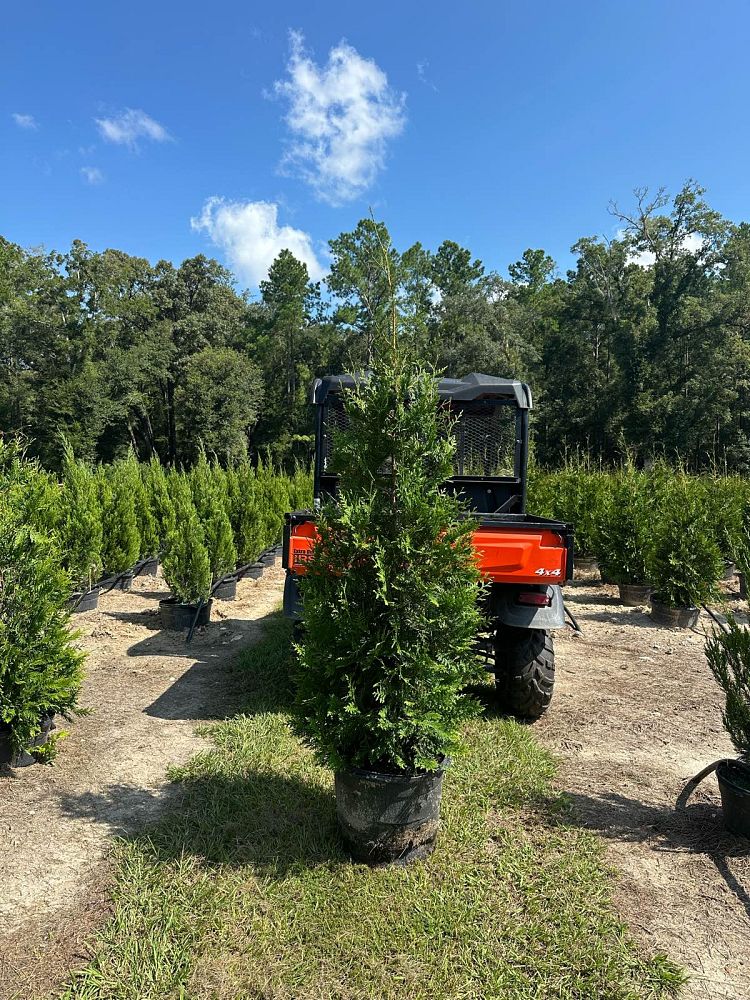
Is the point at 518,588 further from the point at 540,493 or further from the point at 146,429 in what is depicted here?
the point at 146,429

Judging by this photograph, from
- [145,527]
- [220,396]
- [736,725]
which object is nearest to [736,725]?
[736,725]

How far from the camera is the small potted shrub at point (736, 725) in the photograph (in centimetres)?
284

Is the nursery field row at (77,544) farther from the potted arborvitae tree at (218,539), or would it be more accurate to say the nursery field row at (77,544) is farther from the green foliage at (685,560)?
the green foliage at (685,560)

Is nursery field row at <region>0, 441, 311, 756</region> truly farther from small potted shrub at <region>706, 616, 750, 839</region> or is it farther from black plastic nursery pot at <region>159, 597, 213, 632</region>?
small potted shrub at <region>706, 616, 750, 839</region>

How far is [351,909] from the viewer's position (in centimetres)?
232

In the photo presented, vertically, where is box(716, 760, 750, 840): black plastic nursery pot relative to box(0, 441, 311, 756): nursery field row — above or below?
below

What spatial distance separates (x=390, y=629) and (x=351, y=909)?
112cm

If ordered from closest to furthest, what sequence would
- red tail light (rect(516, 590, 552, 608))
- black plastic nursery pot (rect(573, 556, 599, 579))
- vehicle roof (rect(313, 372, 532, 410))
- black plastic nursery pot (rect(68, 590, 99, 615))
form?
red tail light (rect(516, 590, 552, 608)) → vehicle roof (rect(313, 372, 532, 410)) → black plastic nursery pot (rect(68, 590, 99, 615)) → black plastic nursery pot (rect(573, 556, 599, 579))

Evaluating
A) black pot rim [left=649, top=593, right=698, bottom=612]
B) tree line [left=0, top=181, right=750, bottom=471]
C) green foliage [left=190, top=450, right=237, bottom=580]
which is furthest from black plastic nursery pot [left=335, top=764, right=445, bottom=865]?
tree line [left=0, top=181, right=750, bottom=471]

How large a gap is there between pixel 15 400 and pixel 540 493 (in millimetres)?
29029

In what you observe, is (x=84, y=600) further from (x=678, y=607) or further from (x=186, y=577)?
(x=678, y=607)

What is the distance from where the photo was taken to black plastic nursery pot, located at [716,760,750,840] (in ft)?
9.24

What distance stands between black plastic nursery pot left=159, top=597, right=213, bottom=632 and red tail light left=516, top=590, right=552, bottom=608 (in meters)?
4.04

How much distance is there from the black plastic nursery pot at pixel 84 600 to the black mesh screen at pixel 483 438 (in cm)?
410
